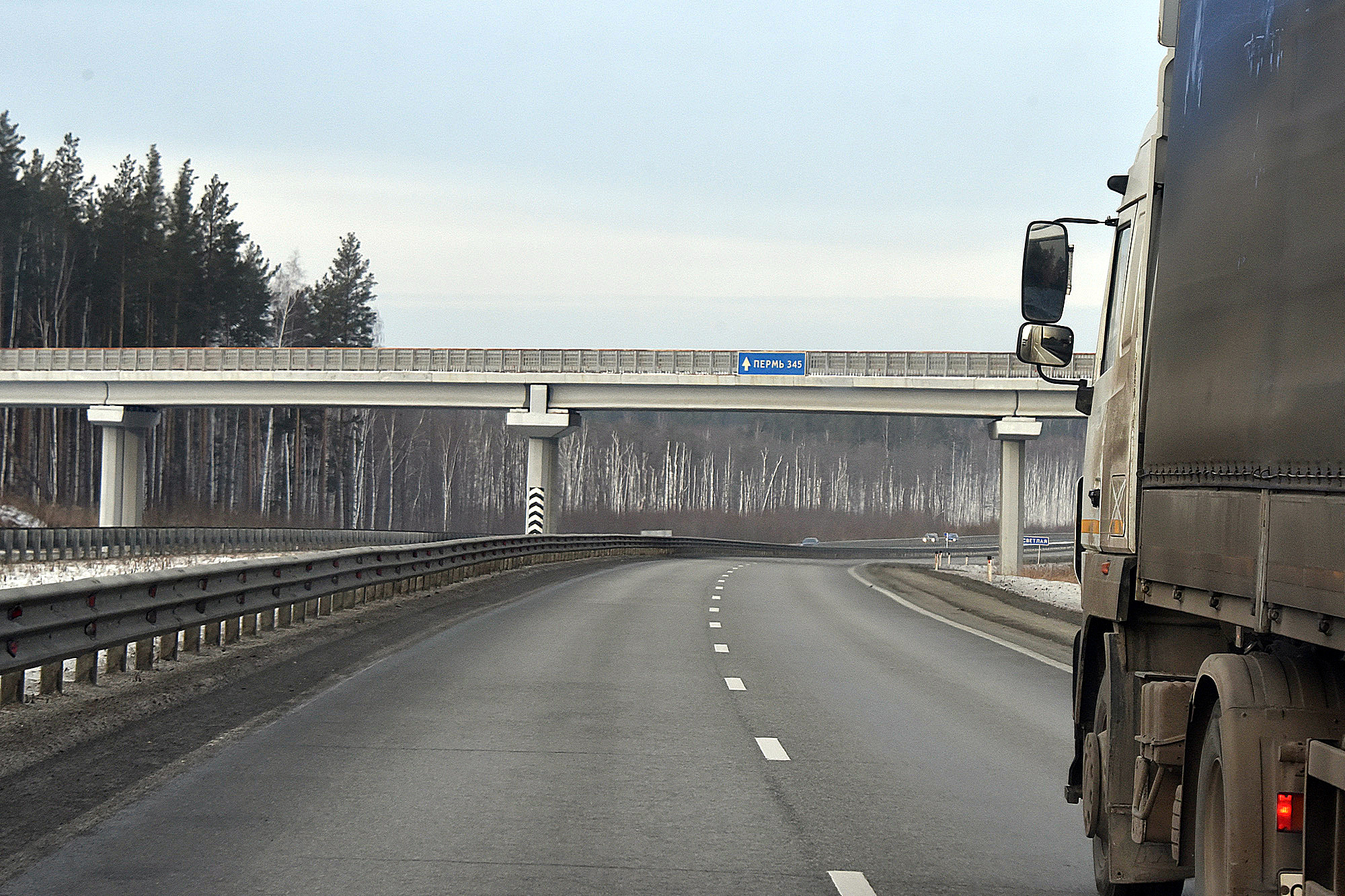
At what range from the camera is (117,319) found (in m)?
78.9

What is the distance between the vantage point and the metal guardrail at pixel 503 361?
2159 inches

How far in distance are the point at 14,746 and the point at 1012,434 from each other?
49.8 meters

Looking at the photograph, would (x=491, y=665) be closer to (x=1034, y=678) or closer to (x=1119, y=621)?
(x=1034, y=678)

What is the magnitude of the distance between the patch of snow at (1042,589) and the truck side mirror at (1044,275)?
2141cm

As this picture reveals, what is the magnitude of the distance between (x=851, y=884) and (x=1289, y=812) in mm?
2748

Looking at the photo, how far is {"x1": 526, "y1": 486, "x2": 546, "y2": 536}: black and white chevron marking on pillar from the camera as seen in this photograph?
5853cm

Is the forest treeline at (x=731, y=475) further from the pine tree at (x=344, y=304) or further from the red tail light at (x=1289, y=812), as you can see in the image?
the red tail light at (x=1289, y=812)

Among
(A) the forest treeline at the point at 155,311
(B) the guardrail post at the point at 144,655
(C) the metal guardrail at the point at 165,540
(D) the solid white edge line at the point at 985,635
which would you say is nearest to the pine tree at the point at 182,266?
(A) the forest treeline at the point at 155,311

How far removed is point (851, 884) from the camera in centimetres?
640

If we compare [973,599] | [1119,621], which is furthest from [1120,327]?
[973,599]

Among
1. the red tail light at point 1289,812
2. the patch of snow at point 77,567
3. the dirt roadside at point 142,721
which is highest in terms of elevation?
the red tail light at point 1289,812

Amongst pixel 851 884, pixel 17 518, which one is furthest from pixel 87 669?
pixel 17 518

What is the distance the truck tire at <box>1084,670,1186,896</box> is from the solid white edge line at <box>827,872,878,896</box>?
940 mm

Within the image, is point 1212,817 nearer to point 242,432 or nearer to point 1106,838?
point 1106,838
